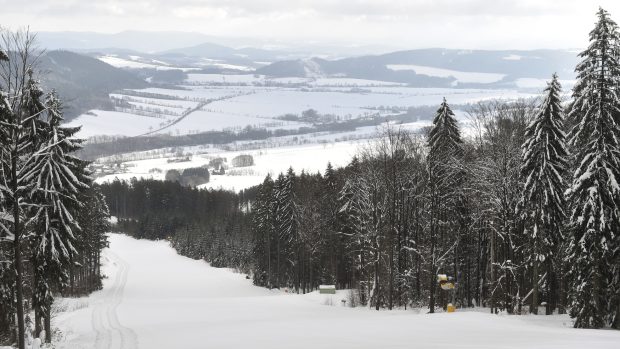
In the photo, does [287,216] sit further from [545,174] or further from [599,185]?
[599,185]

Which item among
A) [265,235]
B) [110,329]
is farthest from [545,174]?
[265,235]

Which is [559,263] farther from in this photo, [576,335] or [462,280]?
[576,335]

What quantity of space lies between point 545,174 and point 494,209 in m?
3.31

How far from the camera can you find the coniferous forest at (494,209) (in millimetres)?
22484

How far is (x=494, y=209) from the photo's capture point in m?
27.4

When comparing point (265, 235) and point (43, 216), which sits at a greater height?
point (43, 216)

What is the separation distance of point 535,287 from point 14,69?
75.6 ft

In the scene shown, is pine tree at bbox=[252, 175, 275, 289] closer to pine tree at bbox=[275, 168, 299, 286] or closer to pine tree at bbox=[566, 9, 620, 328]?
pine tree at bbox=[275, 168, 299, 286]

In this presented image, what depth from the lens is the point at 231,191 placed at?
143125 millimetres

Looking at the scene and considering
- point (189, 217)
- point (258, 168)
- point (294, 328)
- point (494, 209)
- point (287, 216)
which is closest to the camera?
point (294, 328)

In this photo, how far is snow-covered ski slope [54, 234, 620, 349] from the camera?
58.5 ft

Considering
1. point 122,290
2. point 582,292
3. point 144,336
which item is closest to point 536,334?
point 582,292

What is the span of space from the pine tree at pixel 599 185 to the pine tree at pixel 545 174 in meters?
1.71

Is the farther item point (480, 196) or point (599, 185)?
point (480, 196)
